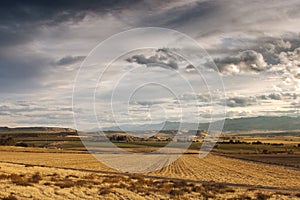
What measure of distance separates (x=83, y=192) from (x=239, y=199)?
10.1m

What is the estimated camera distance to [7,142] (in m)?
170

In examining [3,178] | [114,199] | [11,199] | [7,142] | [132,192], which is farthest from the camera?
[7,142]

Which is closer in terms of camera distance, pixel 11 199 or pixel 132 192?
pixel 11 199

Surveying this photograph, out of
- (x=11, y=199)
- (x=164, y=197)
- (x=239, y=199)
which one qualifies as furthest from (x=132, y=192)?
(x=11, y=199)

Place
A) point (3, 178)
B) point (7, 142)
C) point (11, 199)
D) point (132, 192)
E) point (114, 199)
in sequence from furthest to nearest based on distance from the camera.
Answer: point (7, 142) < point (3, 178) < point (132, 192) < point (114, 199) < point (11, 199)

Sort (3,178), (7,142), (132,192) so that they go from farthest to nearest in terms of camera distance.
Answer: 1. (7,142)
2. (3,178)
3. (132,192)

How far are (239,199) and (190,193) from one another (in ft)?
12.6

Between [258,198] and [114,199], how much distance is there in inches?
373

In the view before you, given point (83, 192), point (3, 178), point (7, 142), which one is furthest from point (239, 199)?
point (7, 142)

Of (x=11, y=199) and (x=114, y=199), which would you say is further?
(x=114, y=199)

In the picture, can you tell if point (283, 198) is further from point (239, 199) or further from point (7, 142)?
point (7, 142)

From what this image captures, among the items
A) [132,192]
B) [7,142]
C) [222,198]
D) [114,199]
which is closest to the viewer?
[114,199]

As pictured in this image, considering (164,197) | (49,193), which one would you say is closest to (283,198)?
(164,197)

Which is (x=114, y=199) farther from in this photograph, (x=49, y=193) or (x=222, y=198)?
(x=222, y=198)
